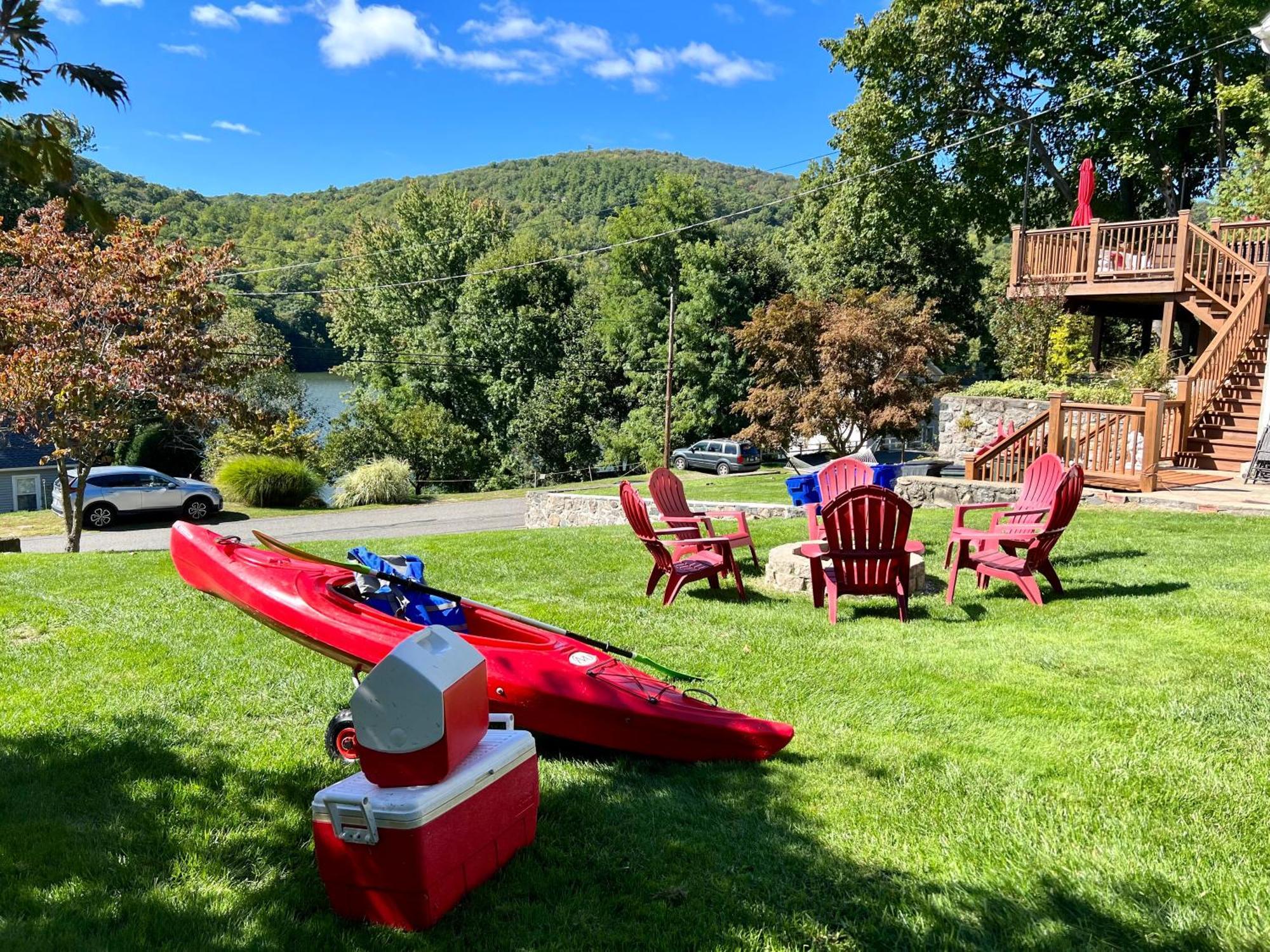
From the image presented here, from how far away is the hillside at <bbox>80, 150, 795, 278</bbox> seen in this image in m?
43.4

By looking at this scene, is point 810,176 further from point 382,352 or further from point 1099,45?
point 382,352

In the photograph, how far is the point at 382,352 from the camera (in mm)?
42000

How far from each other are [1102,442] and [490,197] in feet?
176

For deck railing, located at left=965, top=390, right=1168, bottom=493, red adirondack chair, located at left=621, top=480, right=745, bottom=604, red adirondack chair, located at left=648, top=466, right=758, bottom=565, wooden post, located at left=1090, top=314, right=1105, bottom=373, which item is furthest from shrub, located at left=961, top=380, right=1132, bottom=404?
red adirondack chair, located at left=621, top=480, right=745, bottom=604

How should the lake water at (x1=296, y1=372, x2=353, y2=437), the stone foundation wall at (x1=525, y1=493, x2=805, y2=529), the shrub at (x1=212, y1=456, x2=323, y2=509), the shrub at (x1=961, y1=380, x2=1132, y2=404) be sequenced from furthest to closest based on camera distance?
the lake water at (x1=296, y1=372, x2=353, y2=437) < the shrub at (x1=212, y1=456, x2=323, y2=509) < the stone foundation wall at (x1=525, y1=493, x2=805, y2=529) < the shrub at (x1=961, y1=380, x2=1132, y2=404)

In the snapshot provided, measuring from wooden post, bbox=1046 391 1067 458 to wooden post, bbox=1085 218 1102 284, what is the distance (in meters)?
6.47

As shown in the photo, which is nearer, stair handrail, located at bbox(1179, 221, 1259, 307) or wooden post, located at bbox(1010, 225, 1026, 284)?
stair handrail, located at bbox(1179, 221, 1259, 307)

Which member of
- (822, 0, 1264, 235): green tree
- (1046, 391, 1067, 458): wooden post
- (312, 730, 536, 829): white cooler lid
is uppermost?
(822, 0, 1264, 235): green tree

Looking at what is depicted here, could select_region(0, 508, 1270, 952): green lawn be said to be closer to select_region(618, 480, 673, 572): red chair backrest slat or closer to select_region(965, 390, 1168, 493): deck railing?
select_region(618, 480, 673, 572): red chair backrest slat

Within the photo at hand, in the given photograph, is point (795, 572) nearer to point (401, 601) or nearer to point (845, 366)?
point (401, 601)

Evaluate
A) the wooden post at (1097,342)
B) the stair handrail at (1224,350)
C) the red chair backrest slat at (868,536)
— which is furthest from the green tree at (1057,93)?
the red chair backrest slat at (868,536)

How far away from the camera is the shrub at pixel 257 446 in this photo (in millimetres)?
26188

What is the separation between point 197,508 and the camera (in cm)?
2136

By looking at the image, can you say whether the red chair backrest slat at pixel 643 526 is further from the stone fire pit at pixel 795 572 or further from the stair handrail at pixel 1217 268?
the stair handrail at pixel 1217 268
